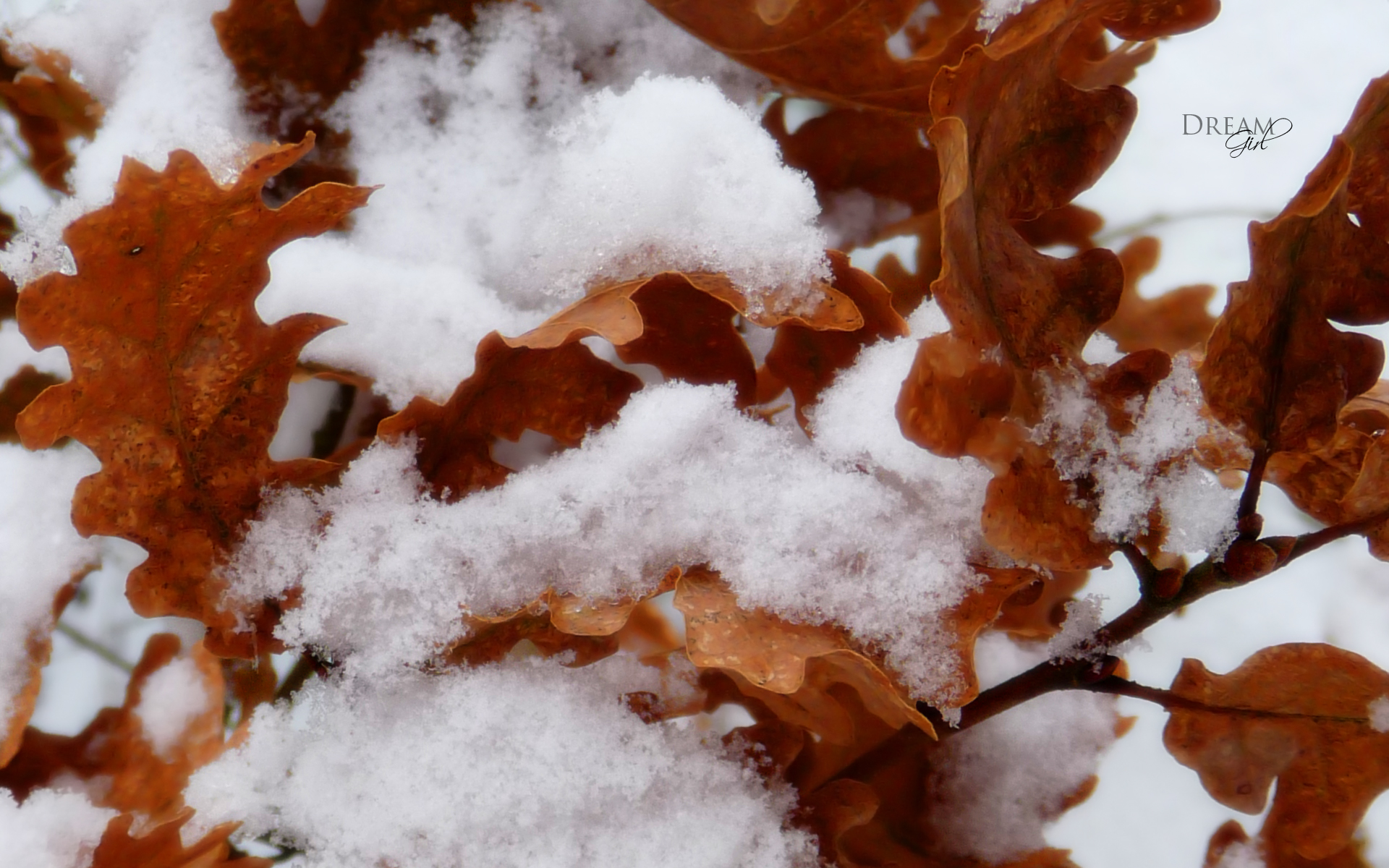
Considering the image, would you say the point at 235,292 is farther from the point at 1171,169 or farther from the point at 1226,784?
the point at 1171,169

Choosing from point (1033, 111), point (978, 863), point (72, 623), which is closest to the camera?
point (1033, 111)

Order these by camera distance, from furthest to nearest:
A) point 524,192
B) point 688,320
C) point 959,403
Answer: point 524,192 < point 688,320 < point 959,403

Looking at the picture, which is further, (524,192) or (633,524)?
(524,192)

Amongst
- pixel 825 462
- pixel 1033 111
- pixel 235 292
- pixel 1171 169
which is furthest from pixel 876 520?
pixel 1171 169

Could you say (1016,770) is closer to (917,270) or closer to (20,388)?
(917,270)

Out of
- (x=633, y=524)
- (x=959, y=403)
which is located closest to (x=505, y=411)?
(x=633, y=524)

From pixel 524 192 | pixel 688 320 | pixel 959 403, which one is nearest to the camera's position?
pixel 959 403
